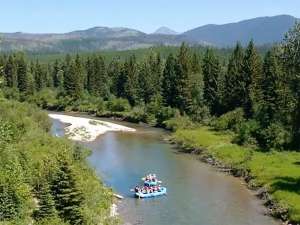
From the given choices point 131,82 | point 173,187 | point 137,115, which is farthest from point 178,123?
point 173,187

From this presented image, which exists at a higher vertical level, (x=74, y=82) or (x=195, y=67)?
(x=195, y=67)

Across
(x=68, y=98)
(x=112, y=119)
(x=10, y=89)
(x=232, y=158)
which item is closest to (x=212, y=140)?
(x=232, y=158)

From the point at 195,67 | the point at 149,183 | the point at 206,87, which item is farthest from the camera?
→ the point at 195,67

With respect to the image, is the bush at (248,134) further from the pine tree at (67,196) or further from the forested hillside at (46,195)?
the pine tree at (67,196)

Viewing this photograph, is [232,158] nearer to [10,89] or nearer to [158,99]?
[158,99]

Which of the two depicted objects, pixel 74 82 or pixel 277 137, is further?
pixel 74 82

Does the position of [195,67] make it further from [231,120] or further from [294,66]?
[294,66]

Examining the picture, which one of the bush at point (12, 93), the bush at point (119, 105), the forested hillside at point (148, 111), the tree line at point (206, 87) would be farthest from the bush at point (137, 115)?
the bush at point (12, 93)
